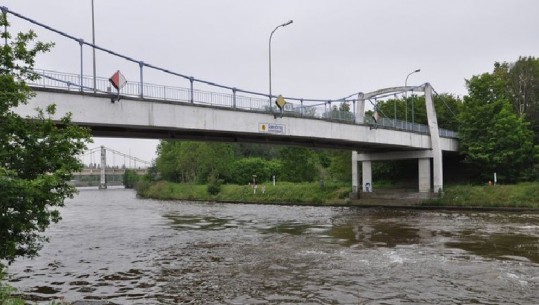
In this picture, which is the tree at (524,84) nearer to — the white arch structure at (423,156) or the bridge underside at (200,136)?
the white arch structure at (423,156)

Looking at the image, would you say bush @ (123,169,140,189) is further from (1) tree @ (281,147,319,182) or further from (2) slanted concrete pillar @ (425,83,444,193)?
(2) slanted concrete pillar @ (425,83,444,193)

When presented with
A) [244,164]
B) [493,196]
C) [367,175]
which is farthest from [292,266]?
[244,164]

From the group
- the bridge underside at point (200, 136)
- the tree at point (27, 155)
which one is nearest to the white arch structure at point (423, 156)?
the bridge underside at point (200, 136)

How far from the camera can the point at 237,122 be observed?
3041cm

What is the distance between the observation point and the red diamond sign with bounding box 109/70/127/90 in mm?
22672

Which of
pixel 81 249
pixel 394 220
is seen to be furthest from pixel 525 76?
pixel 81 249

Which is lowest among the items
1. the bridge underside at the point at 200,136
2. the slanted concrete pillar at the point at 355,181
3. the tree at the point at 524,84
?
the slanted concrete pillar at the point at 355,181

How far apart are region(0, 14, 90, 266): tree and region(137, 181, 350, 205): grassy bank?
1621 inches

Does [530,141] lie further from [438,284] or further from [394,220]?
[438,284]

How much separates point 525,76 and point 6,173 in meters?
61.5

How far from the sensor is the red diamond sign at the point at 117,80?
893 inches

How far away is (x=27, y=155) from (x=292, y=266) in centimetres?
908

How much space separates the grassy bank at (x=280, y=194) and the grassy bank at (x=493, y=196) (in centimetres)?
1128

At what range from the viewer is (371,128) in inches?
1639
